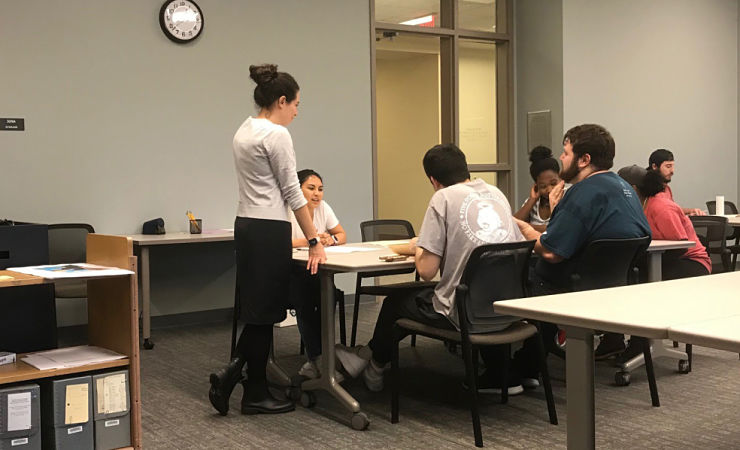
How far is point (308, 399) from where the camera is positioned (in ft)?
12.0

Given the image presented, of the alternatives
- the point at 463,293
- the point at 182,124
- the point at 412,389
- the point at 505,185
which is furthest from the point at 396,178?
the point at 463,293

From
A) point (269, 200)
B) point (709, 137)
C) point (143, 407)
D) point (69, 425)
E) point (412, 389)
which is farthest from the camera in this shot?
point (709, 137)

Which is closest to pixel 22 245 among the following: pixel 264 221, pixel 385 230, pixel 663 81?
pixel 264 221

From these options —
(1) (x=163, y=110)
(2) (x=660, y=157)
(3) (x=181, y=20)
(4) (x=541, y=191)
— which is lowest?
(4) (x=541, y=191)

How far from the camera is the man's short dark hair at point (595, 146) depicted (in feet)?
11.9

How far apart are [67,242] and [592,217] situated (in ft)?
11.4

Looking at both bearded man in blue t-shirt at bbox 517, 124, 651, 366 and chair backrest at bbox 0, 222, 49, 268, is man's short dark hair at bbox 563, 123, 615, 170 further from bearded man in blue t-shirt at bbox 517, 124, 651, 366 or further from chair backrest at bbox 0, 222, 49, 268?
chair backrest at bbox 0, 222, 49, 268

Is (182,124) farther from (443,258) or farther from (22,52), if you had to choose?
(443,258)

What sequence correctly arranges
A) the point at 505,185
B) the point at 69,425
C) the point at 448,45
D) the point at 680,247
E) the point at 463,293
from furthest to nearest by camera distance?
1. the point at 505,185
2. the point at 448,45
3. the point at 680,247
4. the point at 463,293
5. the point at 69,425

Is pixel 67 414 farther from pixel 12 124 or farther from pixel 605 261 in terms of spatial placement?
pixel 12 124

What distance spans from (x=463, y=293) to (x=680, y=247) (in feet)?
5.71

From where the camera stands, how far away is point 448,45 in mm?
7441

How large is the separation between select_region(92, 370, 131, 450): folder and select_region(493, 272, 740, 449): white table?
1484 mm

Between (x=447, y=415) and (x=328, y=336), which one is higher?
(x=328, y=336)
